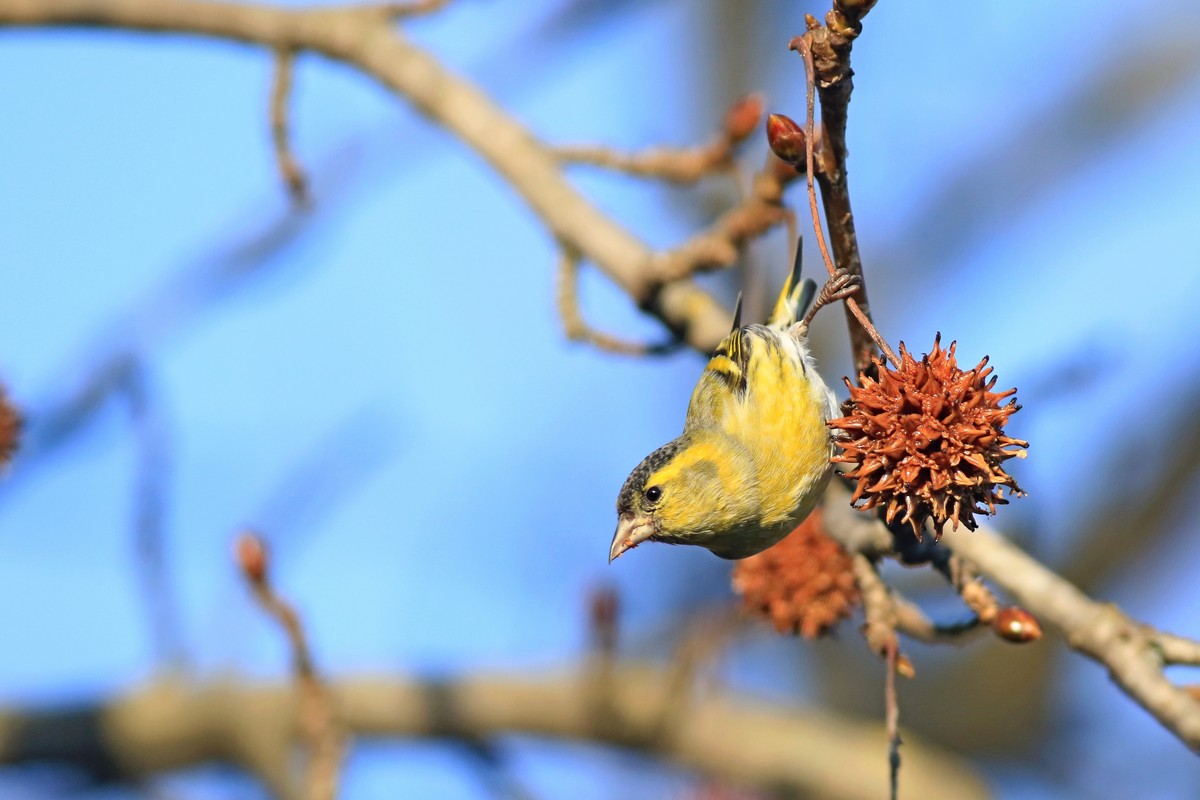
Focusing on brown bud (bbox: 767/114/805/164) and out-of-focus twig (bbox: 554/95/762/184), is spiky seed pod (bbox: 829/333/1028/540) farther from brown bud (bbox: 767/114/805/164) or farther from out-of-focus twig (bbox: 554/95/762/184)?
out-of-focus twig (bbox: 554/95/762/184)

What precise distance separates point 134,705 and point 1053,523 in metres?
5.01

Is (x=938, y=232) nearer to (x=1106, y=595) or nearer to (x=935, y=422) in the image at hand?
(x=1106, y=595)

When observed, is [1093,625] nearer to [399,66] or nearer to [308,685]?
[308,685]

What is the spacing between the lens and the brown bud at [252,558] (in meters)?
3.13

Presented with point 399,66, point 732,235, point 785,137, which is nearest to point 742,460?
point 732,235

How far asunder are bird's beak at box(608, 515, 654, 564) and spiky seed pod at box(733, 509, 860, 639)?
1.13ft

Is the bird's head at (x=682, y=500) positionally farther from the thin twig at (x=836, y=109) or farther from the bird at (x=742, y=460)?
the thin twig at (x=836, y=109)

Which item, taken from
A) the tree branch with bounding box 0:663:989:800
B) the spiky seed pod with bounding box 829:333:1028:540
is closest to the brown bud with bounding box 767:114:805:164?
the spiky seed pod with bounding box 829:333:1028:540

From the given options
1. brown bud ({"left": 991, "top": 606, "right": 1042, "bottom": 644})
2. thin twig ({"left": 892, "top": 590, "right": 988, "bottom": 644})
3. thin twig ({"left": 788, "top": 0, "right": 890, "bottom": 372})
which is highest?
thin twig ({"left": 788, "top": 0, "right": 890, "bottom": 372})

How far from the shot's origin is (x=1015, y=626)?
8.07 feet

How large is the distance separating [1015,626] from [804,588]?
0.65 metres

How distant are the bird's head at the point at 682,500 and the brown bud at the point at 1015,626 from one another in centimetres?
89

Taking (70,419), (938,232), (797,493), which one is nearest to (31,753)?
(70,419)

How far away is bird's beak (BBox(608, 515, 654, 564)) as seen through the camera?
3359 millimetres
